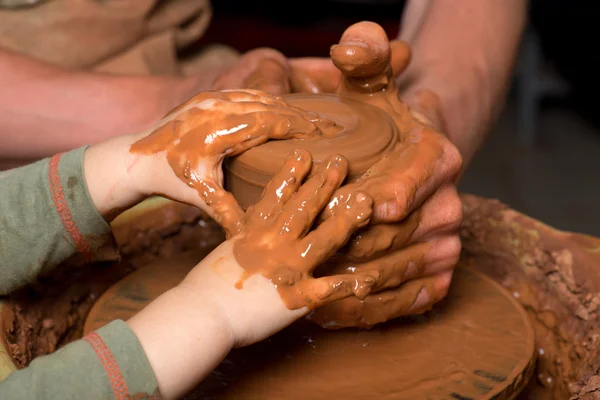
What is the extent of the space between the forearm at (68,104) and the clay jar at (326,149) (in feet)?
1.73

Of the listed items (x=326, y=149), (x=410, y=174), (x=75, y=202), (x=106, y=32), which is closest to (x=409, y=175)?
(x=410, y=174)

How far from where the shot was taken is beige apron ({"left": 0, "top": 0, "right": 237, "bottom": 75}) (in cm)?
163

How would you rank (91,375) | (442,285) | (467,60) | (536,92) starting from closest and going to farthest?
(91,375) → (442,285) → (467,60) → (536,92)

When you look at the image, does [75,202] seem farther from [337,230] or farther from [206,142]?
[337,230]

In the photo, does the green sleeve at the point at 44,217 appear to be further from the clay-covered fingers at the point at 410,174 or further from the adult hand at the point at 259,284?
the clay-covered fingers at the point at 410,174

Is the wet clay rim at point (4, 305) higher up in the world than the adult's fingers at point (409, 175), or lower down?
lower down

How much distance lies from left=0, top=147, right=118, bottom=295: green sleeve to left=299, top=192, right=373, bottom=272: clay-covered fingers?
339mm

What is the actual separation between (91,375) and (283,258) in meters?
0.25

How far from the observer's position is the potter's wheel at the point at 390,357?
1010mm

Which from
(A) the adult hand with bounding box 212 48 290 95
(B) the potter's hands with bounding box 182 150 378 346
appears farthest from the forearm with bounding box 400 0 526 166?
(B) the potter's hands with bounding box 182 150 378 346

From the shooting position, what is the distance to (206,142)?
3.29 feet

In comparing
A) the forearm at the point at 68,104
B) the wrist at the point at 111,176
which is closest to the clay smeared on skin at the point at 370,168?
the wrist at the point at 111,176

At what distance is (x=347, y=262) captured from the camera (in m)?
1.01

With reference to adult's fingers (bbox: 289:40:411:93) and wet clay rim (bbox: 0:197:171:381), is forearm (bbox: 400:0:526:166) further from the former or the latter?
wet clay rim (bbox: 0:197:171:381)
